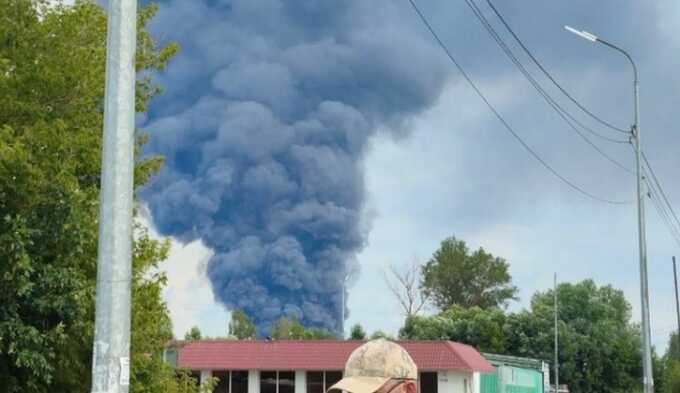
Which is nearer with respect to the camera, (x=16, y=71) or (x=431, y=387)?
(x=16, y=71)

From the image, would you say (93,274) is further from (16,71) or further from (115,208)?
(115,208)

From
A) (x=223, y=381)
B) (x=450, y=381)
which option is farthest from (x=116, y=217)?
(x=223, y=381)

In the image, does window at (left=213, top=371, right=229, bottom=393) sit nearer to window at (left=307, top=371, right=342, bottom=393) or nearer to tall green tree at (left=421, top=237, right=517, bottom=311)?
window at (left=307, top=371, right=342, bottom=393)

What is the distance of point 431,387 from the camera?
46.3 meters

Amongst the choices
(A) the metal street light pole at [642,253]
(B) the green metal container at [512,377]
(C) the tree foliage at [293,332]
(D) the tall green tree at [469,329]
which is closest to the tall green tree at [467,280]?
(C) the tree foliage at [293,332]

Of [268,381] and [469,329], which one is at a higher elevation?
[469,329]

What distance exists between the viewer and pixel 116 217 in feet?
21.2

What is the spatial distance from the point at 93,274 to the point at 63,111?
89.5 inches

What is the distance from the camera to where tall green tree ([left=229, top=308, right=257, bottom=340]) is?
108938mm

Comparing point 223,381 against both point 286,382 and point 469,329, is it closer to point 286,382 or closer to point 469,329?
point 286,382

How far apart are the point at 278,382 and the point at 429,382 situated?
22.1 feet

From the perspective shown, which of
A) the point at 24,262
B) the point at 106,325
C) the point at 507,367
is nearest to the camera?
the point at 106,325

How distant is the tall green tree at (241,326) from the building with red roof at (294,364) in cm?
5967

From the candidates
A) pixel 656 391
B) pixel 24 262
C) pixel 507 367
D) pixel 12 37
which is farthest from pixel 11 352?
pixel 656 391
